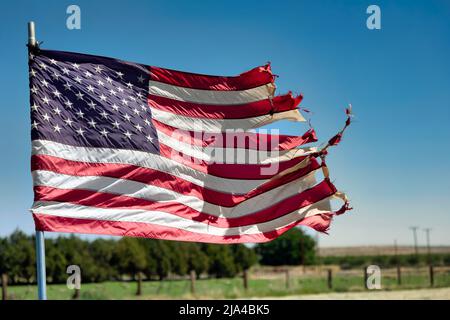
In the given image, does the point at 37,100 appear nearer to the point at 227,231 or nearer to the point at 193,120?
the point at 193,120

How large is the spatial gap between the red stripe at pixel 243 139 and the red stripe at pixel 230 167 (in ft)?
0.59

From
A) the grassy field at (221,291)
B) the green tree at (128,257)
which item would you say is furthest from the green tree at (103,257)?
the grassy field at (221,291)

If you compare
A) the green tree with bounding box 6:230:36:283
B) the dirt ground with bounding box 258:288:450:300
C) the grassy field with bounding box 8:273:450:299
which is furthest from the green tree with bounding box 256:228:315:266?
the dirt ground with bounding box 258:288:450:300

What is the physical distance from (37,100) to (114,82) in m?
0.81

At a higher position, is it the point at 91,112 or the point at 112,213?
the point at 91,112

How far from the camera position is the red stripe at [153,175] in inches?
223

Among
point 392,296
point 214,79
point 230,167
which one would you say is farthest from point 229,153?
point 392,296

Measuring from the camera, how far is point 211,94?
680 cm

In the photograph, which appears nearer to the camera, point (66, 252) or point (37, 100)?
point (37, 100)

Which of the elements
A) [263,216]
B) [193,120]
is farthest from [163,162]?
[263,216]

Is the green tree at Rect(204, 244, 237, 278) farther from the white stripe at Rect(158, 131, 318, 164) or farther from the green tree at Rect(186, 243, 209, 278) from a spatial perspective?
the white stripe at Rect(158, 131, 318, 164)

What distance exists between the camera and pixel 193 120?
6.67 meters
